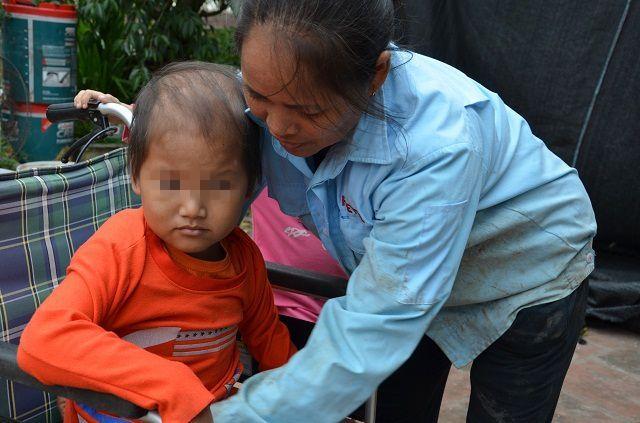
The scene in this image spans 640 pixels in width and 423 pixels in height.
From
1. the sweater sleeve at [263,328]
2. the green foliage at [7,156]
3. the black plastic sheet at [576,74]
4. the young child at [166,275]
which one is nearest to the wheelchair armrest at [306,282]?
the sweater sleeve at [263,328]

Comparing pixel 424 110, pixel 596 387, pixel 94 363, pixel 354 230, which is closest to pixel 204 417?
pixel 94 363

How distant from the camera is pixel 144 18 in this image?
520 cm

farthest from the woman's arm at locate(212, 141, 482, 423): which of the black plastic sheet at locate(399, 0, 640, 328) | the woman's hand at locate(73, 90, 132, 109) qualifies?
the black plastic sheet at locate(399, 0, 640, 328)

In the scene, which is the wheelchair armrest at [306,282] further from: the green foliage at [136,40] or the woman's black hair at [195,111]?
the green foliage at [136,40]

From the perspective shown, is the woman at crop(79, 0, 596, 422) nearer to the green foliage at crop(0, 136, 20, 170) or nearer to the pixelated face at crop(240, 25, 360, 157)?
the pixelated face at crop(240, 25, 360, 157)

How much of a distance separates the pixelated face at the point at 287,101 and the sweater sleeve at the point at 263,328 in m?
0.50

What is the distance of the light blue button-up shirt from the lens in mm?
1311

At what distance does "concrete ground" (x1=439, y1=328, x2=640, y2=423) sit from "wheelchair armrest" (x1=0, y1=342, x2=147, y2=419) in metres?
1.87

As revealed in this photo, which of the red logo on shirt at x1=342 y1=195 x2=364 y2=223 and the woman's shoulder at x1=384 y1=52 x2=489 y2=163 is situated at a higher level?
the woman's shoulder at x1=384 y1=52 x2=489 y2=163

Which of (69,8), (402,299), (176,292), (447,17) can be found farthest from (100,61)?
(402,299)

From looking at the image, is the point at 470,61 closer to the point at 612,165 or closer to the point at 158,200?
the point at 612,165

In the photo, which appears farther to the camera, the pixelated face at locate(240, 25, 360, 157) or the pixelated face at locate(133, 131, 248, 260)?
the pixelated face at locate(133, 131, 248, 260)

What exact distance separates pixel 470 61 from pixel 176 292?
105 inches

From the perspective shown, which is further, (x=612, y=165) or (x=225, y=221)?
(x=612, y=165)
